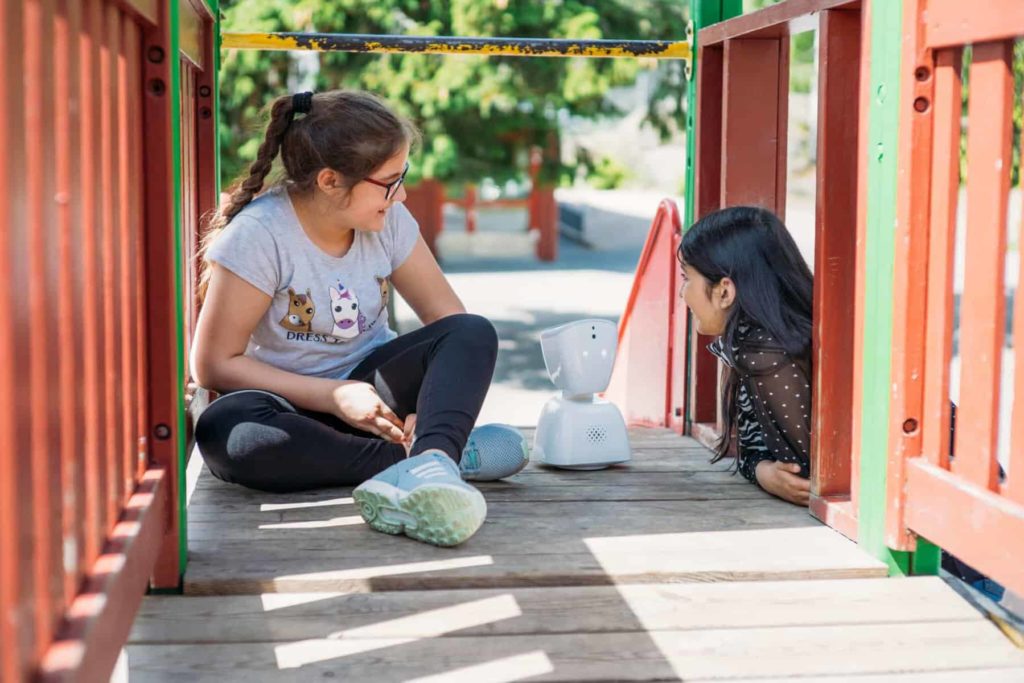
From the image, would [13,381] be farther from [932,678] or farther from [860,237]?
[860,237]

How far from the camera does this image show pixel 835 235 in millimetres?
2391

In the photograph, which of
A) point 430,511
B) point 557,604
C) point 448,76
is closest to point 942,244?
point 557,604

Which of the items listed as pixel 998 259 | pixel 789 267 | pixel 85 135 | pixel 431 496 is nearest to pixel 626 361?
pixel 789 267

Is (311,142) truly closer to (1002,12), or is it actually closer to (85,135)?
(85,135)

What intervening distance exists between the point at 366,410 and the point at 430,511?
0.40 meters

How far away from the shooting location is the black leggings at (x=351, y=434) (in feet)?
8.22

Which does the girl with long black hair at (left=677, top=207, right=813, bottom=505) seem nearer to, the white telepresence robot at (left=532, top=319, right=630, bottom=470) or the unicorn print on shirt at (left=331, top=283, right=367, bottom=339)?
the white telepresence robot at (left=532, top=319, right=630, bottom=470)

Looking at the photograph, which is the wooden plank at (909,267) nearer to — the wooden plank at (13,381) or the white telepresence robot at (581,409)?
the white telepresence robot at (581,409)

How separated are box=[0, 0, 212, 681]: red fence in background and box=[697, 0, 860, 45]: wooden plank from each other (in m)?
1.19

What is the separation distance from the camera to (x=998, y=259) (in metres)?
1.91

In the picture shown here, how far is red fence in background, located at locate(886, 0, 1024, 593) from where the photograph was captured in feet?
6.12

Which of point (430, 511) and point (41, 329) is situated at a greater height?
point (41, 329)

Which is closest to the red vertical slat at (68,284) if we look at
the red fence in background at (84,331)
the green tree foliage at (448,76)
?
the red fence in background at (84,331)

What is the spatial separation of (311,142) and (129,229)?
0.89 m
